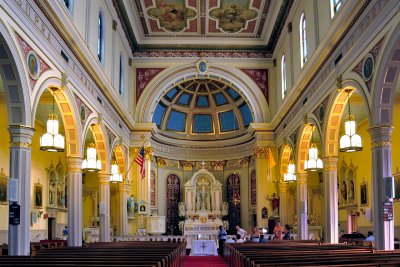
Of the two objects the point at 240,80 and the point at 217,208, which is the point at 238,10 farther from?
the point at 217,208

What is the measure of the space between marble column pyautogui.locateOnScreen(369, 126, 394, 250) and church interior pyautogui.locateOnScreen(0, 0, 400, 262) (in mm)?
34

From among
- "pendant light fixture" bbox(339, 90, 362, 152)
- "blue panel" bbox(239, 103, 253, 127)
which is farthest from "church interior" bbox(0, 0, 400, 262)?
"blue panel" bbox(239, 103, 253, 127)

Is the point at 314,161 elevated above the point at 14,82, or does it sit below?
below

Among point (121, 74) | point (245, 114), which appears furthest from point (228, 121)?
point (121, 74)

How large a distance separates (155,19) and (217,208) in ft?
46.3

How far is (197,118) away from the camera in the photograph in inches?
1447

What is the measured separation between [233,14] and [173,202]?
582 inches

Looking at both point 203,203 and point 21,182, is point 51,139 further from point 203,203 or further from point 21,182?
point 203,203

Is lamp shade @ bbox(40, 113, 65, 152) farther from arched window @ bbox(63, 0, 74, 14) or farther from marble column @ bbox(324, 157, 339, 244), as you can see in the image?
marble column @ bbox(324, 157, 339, 244)

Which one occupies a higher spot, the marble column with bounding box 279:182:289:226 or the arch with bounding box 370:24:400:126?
the arch with bounding box 370:24:400:126

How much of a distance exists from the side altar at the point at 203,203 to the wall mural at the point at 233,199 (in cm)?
73

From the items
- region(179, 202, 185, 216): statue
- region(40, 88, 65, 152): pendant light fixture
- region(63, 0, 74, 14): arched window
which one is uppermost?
region(63, 0, 74, 14): arched window

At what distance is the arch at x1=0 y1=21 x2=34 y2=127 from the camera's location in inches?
439

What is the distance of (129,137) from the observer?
94.7 ft
